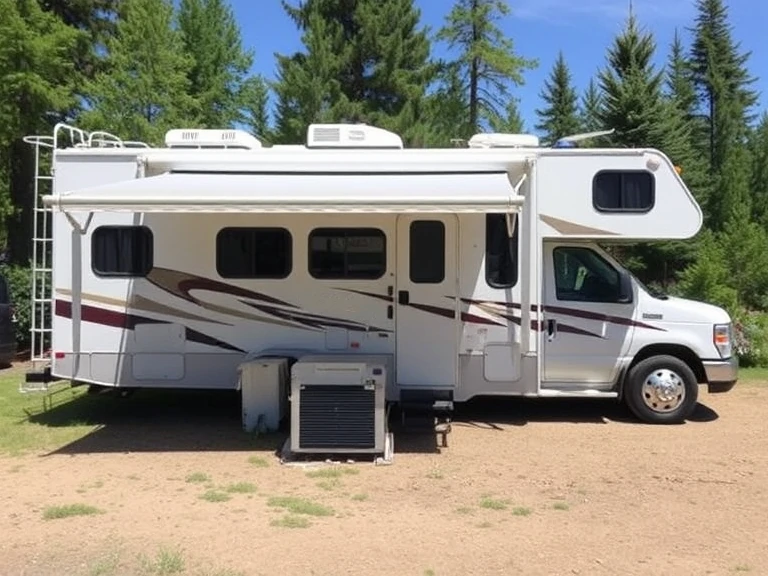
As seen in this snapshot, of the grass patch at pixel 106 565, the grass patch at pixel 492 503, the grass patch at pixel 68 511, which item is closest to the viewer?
the grass patch at pixel 106 565

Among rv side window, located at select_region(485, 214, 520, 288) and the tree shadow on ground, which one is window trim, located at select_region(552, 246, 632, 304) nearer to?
rv side window, located at select_region(485, 214, 520, 288)

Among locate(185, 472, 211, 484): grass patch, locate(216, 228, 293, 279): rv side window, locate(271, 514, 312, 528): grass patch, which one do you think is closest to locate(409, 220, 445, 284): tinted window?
locate(216, 228, 293, 279): rv side window

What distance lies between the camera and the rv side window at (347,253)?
25.5ft

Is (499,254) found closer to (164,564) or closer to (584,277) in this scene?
(584,277)

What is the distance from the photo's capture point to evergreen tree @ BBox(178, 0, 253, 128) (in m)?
26.2

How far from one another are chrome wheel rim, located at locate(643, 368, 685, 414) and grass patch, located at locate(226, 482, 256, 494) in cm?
411

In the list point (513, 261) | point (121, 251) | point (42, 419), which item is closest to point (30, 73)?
point (121, 251)

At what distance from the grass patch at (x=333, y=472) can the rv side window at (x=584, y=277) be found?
286 centimetres

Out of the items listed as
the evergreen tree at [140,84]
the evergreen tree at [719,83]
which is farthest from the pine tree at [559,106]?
the evergreen tree at [140,84]

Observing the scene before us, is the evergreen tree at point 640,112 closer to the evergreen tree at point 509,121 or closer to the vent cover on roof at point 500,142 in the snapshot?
the evergreen tree at point 509,121

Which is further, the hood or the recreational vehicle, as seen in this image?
the hood

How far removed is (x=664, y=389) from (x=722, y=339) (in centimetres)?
75

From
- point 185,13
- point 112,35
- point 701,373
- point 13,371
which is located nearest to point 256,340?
point 701,373

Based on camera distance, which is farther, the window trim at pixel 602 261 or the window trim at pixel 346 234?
the window trim at pixel 602 261
